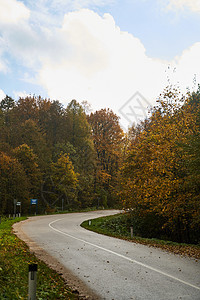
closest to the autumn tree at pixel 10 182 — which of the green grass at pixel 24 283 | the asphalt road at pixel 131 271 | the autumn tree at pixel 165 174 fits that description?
the autumn tree at pixel 165 174

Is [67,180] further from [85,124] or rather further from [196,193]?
[196,193]

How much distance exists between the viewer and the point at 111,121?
55.1m

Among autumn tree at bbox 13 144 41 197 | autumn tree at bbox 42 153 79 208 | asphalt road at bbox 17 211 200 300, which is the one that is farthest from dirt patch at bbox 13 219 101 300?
autumn tree at bbox 42 153 79 208

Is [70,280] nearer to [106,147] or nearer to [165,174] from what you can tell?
[165,174]

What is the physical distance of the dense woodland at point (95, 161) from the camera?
1862 centimetres

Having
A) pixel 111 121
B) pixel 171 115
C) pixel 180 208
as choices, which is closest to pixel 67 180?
pixel 111 121

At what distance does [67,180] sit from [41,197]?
17.4 feet

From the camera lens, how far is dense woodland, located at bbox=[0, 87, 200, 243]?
733 inches

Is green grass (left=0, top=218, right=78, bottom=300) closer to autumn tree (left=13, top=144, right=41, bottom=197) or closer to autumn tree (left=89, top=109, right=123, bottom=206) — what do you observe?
autumn tree (left=13, top=144, right=41, bottom=197)

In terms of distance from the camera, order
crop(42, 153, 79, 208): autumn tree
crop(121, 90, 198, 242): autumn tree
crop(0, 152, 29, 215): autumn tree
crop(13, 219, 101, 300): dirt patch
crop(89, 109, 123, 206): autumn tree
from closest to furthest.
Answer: crop(13, 219, 101, 300): dirt patch < crop(121, 90, 198, 242): autumn tree < crop(0, 152, 29, 215): autumn tree < crop(42, 153, 79, 208): autumn tree < crop(89, 109, 123, 206): autumn tree

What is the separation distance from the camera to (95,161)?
171 feet

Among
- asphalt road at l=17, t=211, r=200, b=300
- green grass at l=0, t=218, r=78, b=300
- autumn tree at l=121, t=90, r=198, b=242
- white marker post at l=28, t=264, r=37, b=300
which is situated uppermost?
autumn tree at l=121, t=90, r=198, b=242

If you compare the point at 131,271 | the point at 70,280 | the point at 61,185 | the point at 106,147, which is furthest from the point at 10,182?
the point at 70,280

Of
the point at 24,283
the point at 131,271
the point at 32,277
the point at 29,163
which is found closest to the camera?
the point at 32,277
